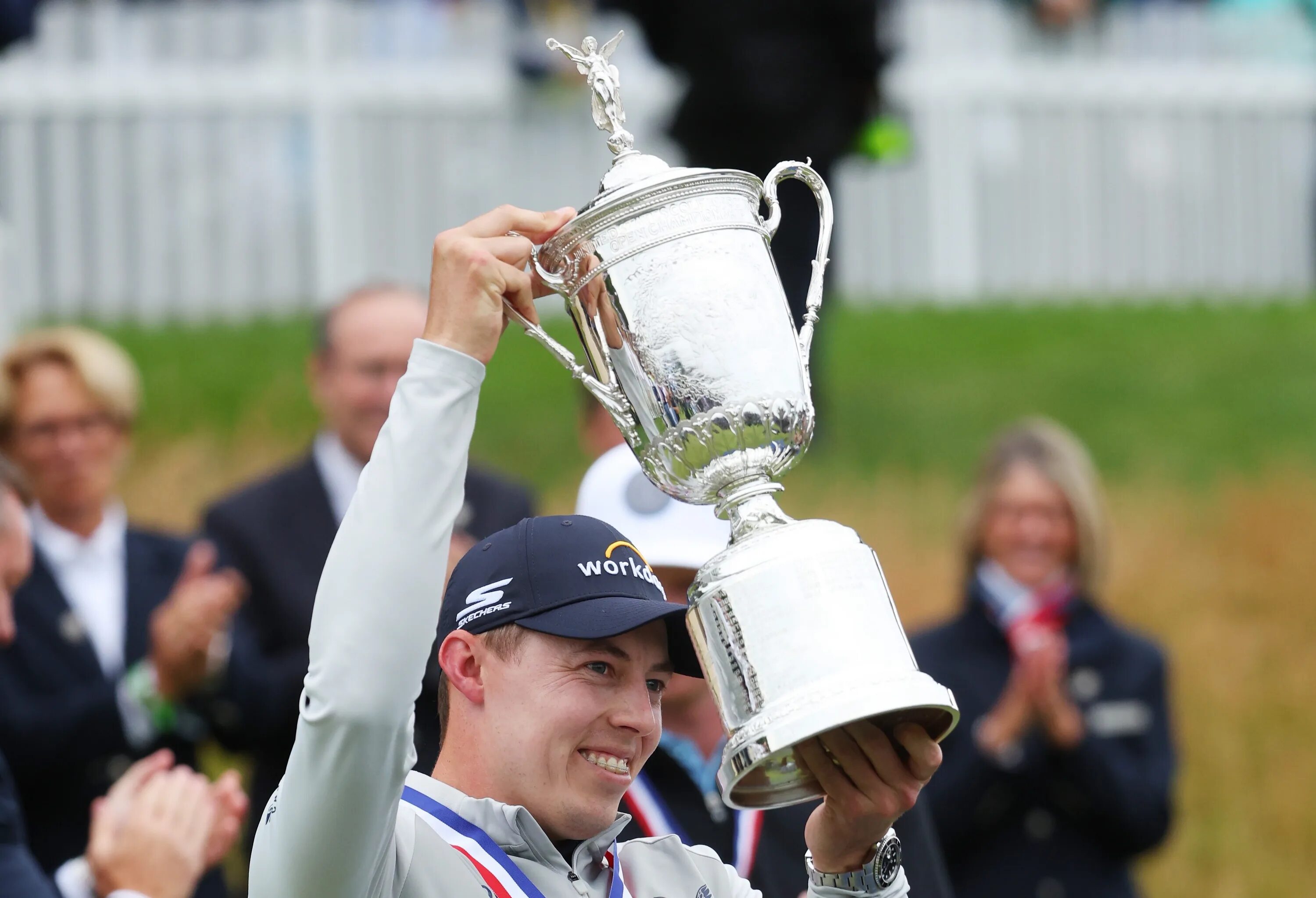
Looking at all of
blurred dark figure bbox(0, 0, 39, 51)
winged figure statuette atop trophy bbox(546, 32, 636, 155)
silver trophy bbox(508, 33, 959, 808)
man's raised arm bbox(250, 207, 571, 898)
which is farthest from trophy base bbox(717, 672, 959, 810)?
blurred dark figure bbox(0, 0, 39, 51)

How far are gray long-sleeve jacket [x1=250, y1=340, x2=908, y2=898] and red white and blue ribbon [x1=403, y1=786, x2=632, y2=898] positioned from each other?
198mm

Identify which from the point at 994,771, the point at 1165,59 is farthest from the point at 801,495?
the point at 1165,59

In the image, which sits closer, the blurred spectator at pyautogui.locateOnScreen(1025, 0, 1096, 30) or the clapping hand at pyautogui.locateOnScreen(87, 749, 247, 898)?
the clapping hand at pyautogui.locateOnScreen(87, 749, 247, 898)

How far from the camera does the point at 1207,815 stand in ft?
23.2

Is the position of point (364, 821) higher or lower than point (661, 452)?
lower

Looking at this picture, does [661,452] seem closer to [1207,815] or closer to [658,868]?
[658,868]

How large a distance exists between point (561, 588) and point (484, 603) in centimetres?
11

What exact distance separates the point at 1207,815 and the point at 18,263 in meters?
6.37

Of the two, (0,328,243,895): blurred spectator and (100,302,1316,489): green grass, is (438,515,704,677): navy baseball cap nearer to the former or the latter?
(0,328,243,895): blurred spectator

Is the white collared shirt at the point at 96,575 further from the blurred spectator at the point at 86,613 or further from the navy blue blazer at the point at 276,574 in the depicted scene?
A: the navy blue blazer at the point at 276,574

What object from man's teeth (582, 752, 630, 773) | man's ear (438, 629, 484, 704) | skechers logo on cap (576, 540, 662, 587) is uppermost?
skechers logo on cap (576, 540, 662, 587)

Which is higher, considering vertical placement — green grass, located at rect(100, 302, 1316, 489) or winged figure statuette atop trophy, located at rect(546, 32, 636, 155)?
Result: winged figure statuette atop trophy, located at rect(546, 32, 636, 155)

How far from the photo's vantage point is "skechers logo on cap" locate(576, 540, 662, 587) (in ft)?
8.45

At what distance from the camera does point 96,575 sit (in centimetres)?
459
